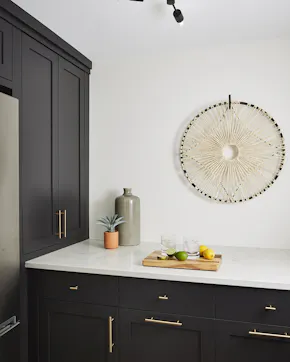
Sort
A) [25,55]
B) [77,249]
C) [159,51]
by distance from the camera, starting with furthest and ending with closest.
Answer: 1. [159,51]
2. [77,249]
3. [25,55]

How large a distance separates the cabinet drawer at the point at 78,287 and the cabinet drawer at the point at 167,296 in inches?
2.8

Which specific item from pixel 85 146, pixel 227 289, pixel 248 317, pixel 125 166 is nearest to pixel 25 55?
pixel 85 146

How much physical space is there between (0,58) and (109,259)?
1.35 m

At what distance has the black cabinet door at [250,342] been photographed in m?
1.90

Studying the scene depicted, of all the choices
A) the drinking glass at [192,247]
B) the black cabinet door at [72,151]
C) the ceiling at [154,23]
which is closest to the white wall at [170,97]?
the ceiling at [154,23]

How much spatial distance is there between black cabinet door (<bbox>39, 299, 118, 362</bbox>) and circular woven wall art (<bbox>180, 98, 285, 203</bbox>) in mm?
1193

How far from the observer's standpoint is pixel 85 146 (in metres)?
3.06

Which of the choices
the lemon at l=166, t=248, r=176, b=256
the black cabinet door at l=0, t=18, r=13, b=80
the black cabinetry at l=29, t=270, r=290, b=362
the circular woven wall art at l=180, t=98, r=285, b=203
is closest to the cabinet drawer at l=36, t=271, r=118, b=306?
the black cabinetry at l=29, t=270, r=290, b=362

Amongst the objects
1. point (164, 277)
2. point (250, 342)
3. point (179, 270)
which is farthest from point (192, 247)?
point (250, 342)

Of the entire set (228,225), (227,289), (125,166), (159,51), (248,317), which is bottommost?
(248,317)

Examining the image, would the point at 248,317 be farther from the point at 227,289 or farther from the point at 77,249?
the point at 77,249

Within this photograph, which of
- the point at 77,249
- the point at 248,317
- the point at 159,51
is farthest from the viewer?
the point at 159,51

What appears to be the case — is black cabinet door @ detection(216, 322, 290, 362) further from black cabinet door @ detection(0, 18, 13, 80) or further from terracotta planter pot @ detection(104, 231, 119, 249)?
black cabinet door @ detection(0, 18, 13, 80)

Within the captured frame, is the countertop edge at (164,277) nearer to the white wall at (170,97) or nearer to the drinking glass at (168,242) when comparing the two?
the drinking glass at (168,242)
